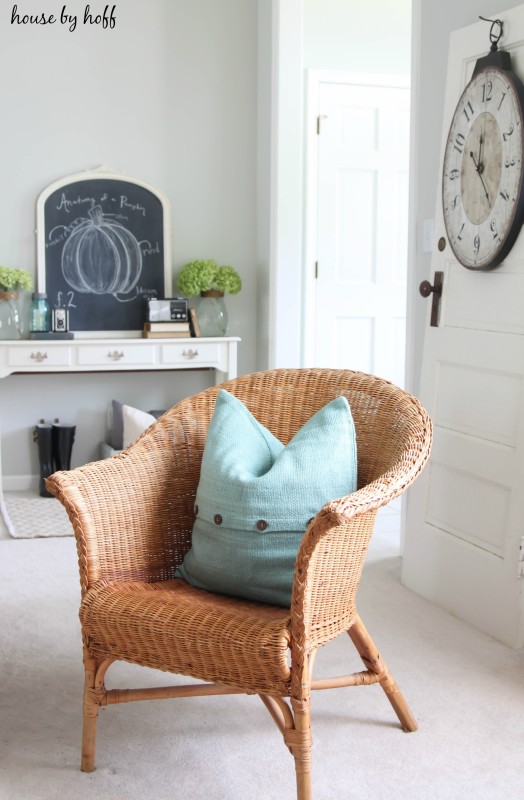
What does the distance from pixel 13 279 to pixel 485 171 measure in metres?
2.32

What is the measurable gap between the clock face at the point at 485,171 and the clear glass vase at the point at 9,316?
217 cm

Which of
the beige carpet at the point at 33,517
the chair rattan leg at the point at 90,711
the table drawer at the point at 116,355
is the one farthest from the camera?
the table drawer at the point at 116,355

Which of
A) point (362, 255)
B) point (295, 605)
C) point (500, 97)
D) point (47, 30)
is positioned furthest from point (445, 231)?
point (47, 30)

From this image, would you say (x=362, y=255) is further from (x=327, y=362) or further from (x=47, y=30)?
(x=47, y=30)

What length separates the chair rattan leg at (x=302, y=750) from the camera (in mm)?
1718

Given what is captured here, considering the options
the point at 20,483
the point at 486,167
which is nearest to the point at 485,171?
A: the point at 486,167

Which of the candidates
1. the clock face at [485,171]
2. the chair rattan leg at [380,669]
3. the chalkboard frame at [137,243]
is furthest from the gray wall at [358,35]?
the chair rattan leg at [380,669]

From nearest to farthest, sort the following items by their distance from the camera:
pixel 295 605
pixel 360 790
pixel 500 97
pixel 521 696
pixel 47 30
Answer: pixel 295 605 → pixel 360 790 → pixel 521 696 → pixel 500 97 → pixel 47 30

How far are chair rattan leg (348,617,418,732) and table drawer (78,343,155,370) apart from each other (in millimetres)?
2470

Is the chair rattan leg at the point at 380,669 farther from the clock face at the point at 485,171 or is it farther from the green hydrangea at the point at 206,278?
the green hydrangea at the point at 206,278

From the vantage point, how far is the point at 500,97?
104 inches

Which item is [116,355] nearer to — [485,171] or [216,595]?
[485,171]

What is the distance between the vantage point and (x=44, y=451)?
4.41 metres

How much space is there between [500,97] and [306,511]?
1412 mm
